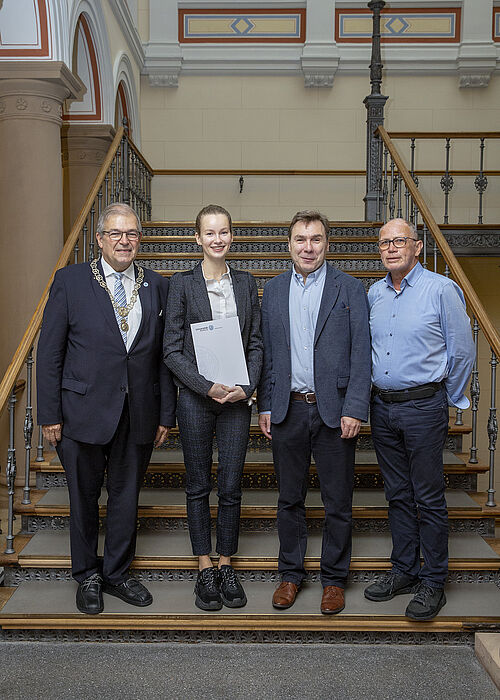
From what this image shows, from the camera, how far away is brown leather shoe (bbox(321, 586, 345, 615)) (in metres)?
2.71

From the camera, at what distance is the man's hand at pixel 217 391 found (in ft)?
8.49

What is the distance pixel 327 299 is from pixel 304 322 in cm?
12

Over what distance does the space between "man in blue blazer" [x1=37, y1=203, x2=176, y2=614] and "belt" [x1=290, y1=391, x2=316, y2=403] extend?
476 millimetres

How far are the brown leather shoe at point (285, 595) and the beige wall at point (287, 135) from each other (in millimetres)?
5948

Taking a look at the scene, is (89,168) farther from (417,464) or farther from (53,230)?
(417,464)

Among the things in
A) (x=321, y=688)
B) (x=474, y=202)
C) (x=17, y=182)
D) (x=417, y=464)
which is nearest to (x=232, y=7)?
(x=474, y=202)

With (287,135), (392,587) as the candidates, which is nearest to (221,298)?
(392,587)

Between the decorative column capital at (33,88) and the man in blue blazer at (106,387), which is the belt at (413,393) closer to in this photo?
the man in blue blazer at (106,387)

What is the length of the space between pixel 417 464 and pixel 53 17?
11.9ft

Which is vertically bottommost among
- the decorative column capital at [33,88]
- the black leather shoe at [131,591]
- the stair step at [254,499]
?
the black leather shoe at [131,591]

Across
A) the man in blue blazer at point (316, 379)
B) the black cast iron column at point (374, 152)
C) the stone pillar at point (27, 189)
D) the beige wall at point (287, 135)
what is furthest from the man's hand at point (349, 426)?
the beige wall at point (287, 135)

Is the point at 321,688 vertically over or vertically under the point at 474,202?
under

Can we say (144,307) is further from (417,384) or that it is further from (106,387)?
(417,384)

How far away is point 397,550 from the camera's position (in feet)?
9.29
